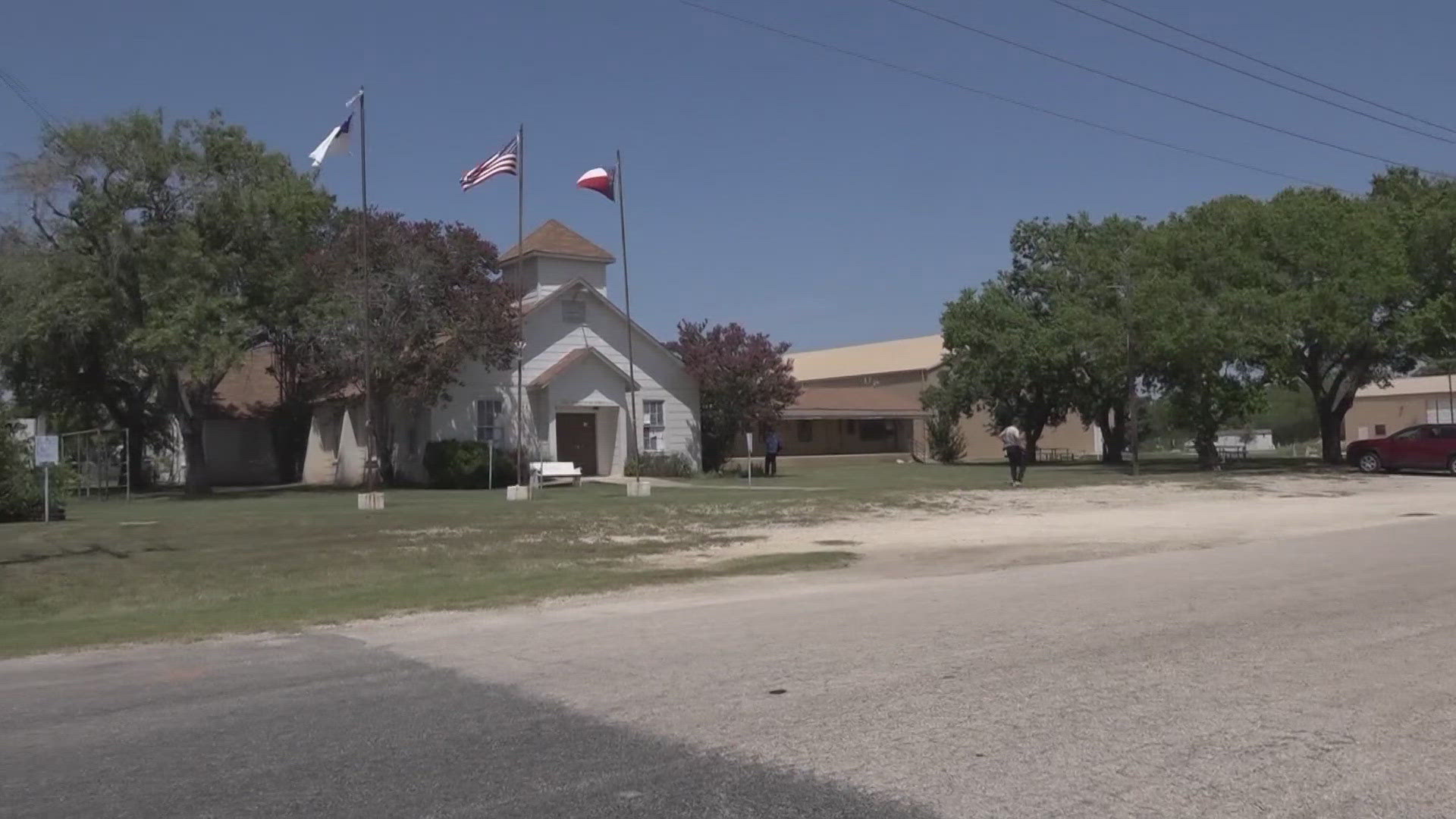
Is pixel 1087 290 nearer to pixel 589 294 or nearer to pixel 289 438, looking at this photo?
pixel 589 294

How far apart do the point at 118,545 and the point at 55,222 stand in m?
18.9

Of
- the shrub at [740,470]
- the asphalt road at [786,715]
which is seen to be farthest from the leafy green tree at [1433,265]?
the asphalt road at [786,715]

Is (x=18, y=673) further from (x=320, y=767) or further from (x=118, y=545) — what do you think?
(x=118, y=545)

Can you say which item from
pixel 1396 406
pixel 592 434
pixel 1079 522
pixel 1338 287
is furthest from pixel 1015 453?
pixel 1396 406

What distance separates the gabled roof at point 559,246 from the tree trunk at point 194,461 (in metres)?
11.5

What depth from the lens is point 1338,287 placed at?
126ft

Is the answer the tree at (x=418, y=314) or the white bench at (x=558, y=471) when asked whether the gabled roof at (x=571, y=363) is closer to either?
the tree at (x=418, y=314)

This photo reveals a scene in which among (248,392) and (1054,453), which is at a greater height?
(248,392)

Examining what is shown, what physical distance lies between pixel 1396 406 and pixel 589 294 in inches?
2284

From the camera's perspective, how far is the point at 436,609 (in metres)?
14.0

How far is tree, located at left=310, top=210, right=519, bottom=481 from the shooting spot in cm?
3709

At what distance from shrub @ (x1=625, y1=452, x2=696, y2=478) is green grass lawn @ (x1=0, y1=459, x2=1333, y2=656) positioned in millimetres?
9632

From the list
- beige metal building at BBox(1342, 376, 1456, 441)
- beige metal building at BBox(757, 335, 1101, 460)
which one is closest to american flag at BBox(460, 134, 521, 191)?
beige metal building at BBox(757, 335, 1101, 460)

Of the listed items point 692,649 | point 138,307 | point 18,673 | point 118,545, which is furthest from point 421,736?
point 138,307
